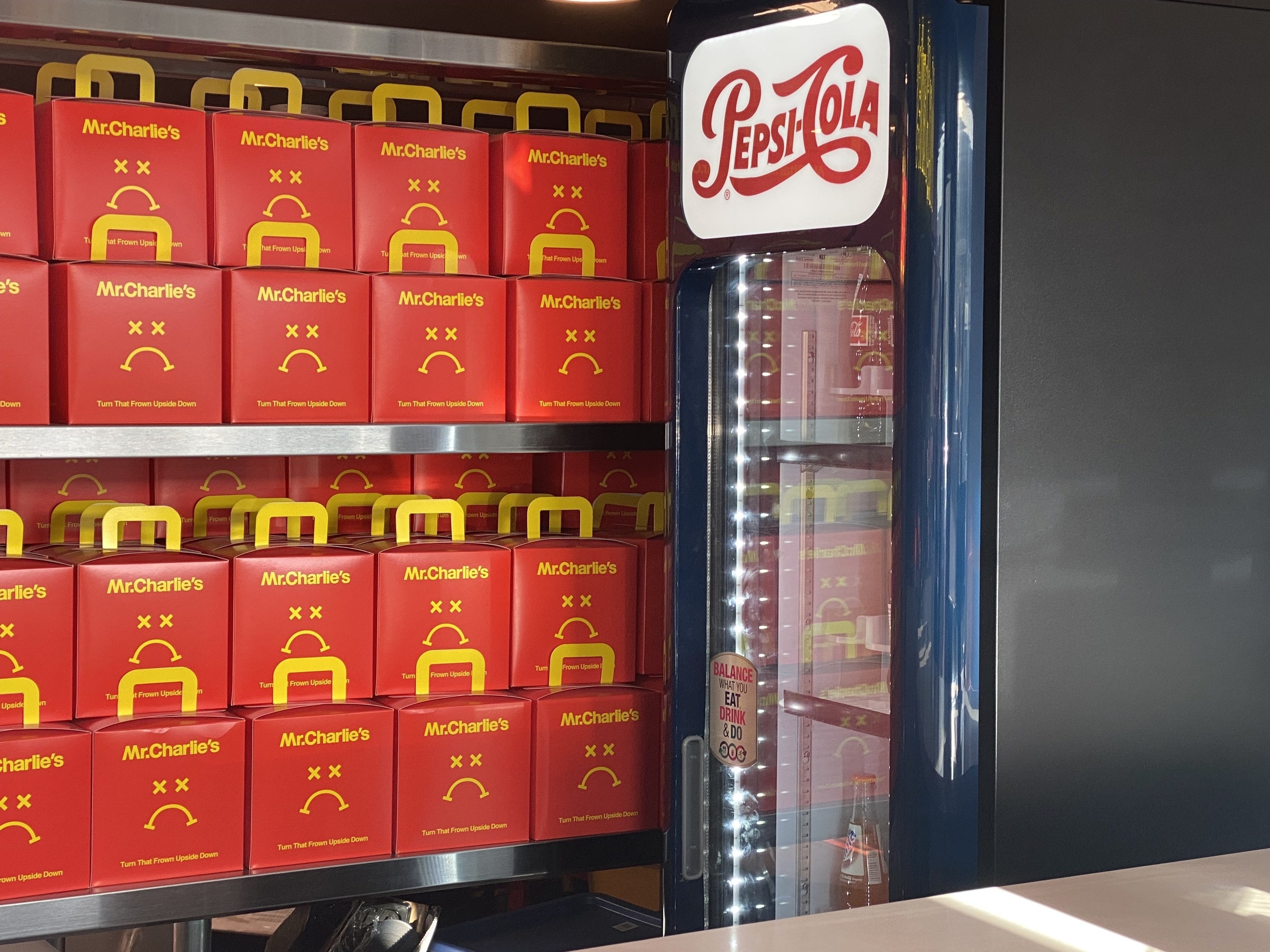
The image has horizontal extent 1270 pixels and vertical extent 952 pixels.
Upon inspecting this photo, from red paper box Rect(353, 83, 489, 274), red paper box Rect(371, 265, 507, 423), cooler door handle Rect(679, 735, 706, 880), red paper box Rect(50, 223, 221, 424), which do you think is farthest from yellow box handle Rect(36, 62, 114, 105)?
cooler door handle Rect(679, 735, 706, 880)

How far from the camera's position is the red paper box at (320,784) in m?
1.95

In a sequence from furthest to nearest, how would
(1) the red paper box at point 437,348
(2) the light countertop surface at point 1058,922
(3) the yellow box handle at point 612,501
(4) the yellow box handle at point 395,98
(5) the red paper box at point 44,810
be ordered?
(3) the yellow box handle at point 612,501
(4) the yellow box handle at point 395,98
(1) the red paper box at point 437,348
(5) the red paper box at point 44,810
(2) the light countertop surface at point 1058,922

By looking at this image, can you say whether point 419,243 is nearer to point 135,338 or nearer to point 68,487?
point 135,338

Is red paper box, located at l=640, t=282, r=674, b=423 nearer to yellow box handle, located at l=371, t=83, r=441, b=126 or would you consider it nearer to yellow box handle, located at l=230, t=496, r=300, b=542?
yellow box handle, located at l=371, t=83, r=441, b=126

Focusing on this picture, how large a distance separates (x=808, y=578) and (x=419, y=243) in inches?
31.0

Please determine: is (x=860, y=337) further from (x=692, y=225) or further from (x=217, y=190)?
(x=217, y=190)

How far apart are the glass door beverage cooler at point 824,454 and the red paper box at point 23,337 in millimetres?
894

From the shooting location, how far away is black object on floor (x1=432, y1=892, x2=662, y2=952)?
8.14ft

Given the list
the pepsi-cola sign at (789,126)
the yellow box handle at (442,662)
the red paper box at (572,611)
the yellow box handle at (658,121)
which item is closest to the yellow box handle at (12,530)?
the yellow box handle at (442,662)

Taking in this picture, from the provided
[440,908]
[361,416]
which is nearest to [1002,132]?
[361,416]

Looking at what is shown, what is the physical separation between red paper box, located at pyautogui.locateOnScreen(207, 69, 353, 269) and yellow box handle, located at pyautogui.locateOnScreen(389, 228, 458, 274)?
65 millimetres

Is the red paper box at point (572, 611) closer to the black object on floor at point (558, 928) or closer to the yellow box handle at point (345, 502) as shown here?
the yellow box handle at point (345, 502)

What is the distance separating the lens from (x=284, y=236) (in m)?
1.98

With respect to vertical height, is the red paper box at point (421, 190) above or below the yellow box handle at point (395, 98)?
below
